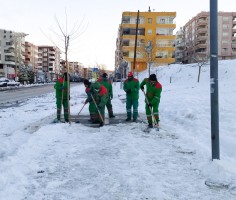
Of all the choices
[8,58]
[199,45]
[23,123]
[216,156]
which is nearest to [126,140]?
[216,156]

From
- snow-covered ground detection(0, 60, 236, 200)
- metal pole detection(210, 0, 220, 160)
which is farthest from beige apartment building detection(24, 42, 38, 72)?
metal pole detection(210, 0, 220, 160)

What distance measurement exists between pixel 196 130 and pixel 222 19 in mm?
87664

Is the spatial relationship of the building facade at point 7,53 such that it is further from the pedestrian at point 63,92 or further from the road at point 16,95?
the pedestrian at point 63,92

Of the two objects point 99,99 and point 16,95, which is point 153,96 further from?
point 16,95

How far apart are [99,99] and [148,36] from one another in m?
61.8

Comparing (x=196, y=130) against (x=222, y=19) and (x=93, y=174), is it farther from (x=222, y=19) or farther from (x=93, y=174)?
(x=222, y=19)

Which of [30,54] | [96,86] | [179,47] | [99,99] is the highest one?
[30,54]

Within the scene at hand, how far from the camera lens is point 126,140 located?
748cm

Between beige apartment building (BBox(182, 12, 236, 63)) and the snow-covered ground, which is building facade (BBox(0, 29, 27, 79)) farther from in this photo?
the snow-covered ground

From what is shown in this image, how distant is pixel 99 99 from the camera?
9.98 metres

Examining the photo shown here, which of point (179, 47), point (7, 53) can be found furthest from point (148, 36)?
point (7, 53)

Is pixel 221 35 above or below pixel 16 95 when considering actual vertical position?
above

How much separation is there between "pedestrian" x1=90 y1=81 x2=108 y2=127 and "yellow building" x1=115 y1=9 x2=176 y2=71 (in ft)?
183

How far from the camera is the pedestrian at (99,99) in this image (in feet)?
31.4
